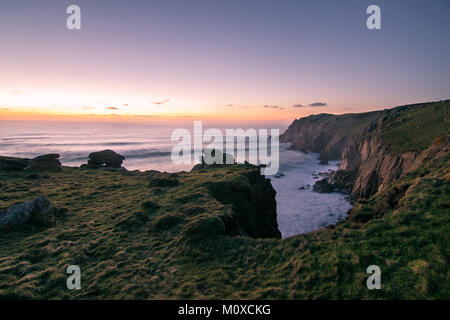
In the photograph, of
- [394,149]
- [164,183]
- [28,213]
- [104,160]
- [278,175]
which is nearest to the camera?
[28,213]

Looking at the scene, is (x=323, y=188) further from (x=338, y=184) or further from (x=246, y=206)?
(x=246, y=206)

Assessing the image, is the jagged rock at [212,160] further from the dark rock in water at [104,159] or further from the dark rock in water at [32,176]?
the dark rock in water at [32,176]

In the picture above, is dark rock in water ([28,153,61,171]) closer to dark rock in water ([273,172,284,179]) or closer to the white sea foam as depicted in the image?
the white sea foam

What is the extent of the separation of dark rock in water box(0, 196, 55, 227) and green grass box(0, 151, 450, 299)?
0.78 metres

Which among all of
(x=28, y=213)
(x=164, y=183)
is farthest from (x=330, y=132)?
(x=28, y=213)

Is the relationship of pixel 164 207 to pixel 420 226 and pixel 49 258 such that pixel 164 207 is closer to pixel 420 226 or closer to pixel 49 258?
pixel 49 258

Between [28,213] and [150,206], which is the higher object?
[28,213]

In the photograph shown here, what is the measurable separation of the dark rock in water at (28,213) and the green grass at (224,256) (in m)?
0.78

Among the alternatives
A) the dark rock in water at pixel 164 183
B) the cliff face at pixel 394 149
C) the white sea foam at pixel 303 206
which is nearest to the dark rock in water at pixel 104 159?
the dark rock in water at pixel 164 183

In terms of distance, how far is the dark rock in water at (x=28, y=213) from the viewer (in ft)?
47.8

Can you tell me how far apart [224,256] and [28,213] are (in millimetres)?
14761

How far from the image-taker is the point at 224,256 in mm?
11172

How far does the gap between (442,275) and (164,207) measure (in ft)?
54.9
